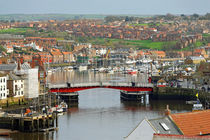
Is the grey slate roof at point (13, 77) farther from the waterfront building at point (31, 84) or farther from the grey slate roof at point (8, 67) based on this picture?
the grey slate roof at point (8, 67)

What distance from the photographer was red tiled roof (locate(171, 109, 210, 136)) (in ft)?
122

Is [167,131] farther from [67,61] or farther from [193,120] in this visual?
[67,61]

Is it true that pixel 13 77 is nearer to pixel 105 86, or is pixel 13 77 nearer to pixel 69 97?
pixel 69 97

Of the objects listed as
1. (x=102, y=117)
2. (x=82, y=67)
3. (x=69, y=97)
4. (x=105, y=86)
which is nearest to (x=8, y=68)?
(x=69, y=97)

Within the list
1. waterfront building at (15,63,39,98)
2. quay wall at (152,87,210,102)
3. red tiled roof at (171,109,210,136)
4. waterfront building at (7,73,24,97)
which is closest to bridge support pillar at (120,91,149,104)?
quay wall at (152,87,210,102)

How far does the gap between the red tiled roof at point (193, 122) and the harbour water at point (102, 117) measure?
13.4 m

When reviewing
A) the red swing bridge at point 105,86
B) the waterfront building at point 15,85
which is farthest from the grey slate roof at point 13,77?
the red swing bridge at point 105,86

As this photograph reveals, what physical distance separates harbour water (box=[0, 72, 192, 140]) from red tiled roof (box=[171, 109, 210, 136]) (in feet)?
43.9

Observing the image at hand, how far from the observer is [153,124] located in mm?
37625

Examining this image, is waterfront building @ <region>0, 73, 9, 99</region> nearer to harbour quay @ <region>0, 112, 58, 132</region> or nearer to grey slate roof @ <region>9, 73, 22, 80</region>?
grey slate roof @ <region>9, 73, 22, 80</region>

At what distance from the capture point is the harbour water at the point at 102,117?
177ft

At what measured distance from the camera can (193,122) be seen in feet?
123

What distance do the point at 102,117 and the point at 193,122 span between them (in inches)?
1086

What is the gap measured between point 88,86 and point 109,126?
21.9 meters
